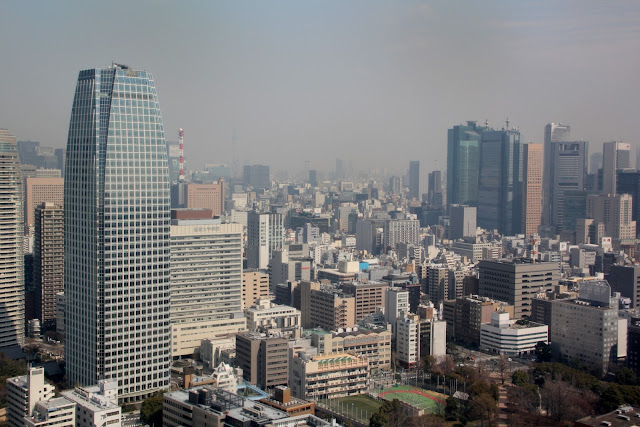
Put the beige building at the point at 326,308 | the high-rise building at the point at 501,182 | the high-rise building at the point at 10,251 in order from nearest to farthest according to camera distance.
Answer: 1. the high-rise building at the point at 10,251
2. the beige building at the point at 326,308
3. the high-rise building at the point at 501,182

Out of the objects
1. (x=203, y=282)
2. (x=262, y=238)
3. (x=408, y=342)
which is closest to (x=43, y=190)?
Answer: (x=262, y=238)

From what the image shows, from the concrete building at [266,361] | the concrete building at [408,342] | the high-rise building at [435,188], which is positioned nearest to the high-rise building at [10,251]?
the concrete building at [266,361]

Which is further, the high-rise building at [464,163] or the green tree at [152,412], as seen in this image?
the high-rise building at [464,163]

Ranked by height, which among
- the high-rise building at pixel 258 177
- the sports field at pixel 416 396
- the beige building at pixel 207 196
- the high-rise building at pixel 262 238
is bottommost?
the sports field at pixel 416 396

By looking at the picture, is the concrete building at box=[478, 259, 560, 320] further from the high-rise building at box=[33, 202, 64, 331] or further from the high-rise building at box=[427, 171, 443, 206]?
the high-rise building at box=[427, 171, 443, 206]

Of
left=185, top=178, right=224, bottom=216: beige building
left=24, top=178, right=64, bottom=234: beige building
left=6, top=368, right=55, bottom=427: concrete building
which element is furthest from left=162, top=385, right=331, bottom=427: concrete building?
left=185, top=178, right=224, bottom=216: beige building

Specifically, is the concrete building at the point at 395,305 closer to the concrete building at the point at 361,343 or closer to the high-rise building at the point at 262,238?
the concrete building at the point at 361,343

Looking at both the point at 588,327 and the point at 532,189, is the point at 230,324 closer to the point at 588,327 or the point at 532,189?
the point at 588,327
